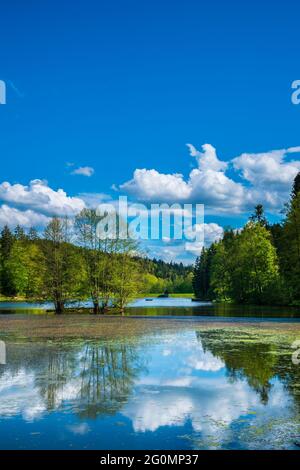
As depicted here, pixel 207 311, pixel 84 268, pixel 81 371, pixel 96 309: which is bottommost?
pixel 207 311

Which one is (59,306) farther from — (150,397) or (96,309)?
(150,397)

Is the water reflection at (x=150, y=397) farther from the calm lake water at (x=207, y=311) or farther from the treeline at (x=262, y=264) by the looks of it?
the treeline at (x=262, y=264)

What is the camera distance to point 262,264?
8044cm

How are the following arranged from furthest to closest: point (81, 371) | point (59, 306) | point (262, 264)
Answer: point (262, 264) < point (59, 306) < point (81, 371)

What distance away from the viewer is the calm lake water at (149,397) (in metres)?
9.12

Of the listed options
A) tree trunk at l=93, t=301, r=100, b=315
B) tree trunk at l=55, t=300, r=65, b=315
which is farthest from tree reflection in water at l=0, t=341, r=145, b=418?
tree trunk at l=55, t=300, r=65, b=315

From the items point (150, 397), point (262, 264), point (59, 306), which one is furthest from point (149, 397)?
point (262, 264)

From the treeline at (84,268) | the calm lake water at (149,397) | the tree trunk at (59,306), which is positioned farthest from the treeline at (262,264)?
the calm lake water at (149,397)

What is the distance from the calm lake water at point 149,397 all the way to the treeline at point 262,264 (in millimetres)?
39754

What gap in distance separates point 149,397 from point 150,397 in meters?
0.03

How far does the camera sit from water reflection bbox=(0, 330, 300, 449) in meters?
9.18
